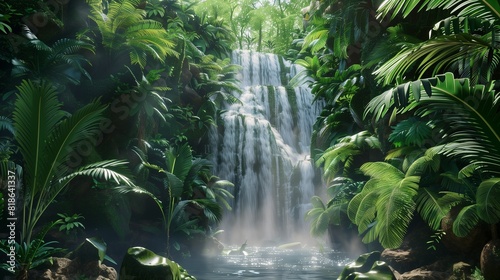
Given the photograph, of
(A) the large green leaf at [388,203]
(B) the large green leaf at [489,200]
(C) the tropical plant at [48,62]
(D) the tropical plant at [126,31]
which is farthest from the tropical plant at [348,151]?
(C) the tropical plant at [48,62]

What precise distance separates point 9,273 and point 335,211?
6.59 meters

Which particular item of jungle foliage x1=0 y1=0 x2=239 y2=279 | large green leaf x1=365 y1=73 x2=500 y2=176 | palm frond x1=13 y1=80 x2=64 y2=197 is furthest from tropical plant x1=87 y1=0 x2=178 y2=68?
large green leaf x1=365 y1=73 x2=500 y2=176

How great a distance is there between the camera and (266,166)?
16797 mm

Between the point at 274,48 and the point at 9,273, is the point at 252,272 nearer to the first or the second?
the point at 9,273

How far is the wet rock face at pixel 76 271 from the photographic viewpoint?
652 cm

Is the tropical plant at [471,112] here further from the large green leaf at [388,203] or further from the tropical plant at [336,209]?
the tropical plant at [336,209]

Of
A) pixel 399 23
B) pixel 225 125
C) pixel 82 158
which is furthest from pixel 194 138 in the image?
pixel 399 23

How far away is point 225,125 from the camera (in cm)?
1730

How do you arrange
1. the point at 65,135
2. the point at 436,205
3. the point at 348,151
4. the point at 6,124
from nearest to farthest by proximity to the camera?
the point at 65,135, the point at 436,205, the point at 6,124, the point at 348,151

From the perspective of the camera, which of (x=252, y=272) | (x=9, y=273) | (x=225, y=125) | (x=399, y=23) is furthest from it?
(x=225, y=125)

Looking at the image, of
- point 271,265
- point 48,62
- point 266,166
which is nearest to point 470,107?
point 271,265

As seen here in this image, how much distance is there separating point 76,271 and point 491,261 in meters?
5.69

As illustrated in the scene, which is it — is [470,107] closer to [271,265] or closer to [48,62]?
[271,265]

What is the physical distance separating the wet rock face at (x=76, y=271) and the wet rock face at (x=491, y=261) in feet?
17.0
